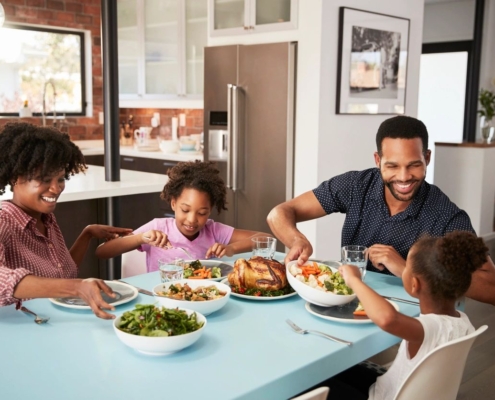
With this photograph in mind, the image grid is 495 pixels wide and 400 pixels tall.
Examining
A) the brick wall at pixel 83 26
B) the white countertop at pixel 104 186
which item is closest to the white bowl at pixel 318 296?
the white countertop at pixel 104 186

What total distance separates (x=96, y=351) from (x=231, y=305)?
0.48 m

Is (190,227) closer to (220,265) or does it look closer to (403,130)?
(220,265)

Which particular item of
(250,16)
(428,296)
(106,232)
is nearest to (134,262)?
(106,232)

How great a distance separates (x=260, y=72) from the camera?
13.8ft

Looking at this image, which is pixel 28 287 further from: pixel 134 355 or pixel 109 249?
pixel 109 249

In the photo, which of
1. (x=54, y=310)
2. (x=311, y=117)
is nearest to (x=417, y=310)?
(x=54, y=310)

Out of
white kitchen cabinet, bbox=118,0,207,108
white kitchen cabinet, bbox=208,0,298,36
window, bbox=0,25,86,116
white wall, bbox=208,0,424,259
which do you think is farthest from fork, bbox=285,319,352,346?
window, bbox=0,25,86,116

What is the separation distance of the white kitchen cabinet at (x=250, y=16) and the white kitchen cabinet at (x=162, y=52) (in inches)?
33.7

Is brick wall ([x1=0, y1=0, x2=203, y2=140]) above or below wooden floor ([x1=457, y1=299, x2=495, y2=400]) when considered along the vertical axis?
above

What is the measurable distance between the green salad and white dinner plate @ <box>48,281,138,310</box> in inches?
10.0

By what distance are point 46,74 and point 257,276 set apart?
5.47m

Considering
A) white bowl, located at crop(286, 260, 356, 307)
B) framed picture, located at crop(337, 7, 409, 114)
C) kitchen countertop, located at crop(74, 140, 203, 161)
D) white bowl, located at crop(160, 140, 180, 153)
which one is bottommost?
white bowl, located at crop(286, 260, 356, 307)

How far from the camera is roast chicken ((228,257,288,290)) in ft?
5.91

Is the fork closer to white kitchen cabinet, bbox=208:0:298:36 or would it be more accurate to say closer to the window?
white kitchen cabinet, bbox=208:0:298:36
